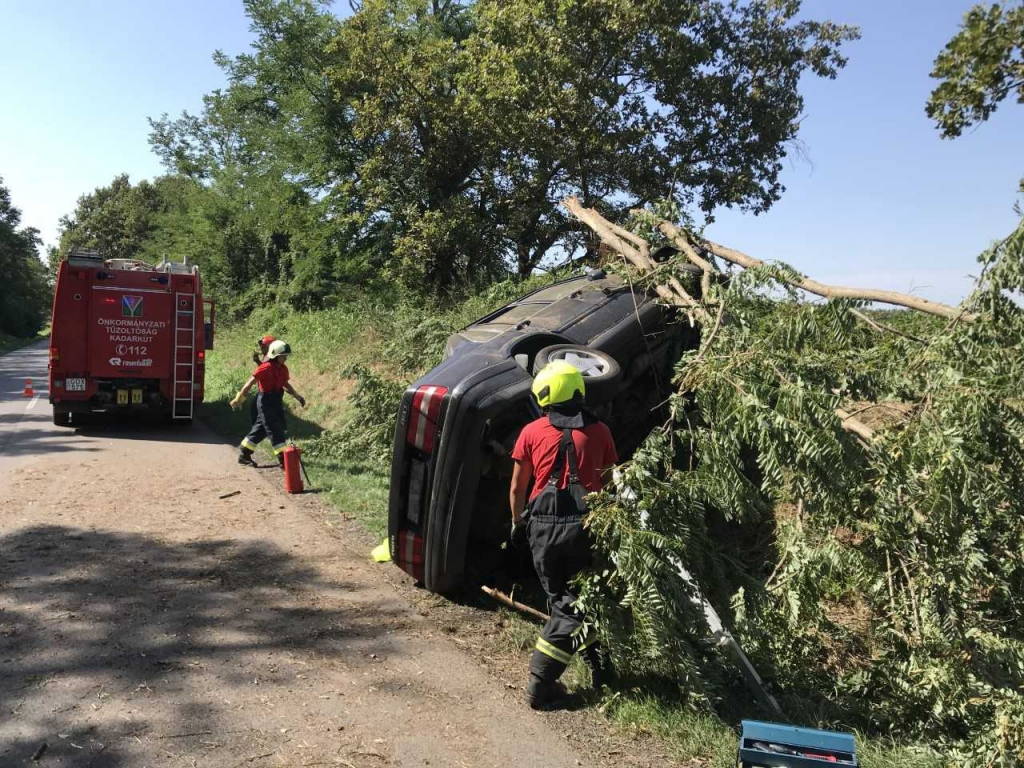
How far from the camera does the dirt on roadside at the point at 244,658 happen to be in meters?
3.70

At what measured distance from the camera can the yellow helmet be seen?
4285mm

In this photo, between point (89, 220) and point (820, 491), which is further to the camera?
point (89, 220)

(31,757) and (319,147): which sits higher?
(319,147)

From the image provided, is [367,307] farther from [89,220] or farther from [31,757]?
[89,220]

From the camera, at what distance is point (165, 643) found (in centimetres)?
470

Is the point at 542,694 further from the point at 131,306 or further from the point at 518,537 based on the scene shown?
the point at 131,306

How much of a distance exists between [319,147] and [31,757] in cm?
2271

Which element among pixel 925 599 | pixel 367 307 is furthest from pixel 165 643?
pixel 367 307

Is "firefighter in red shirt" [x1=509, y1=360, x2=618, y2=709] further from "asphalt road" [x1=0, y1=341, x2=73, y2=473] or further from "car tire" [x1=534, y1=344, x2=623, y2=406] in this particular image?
"asphalt road" [x1=0, y1=341, x2=73, y2=473]

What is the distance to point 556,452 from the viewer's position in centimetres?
426

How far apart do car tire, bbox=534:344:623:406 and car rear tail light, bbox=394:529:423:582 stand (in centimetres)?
142

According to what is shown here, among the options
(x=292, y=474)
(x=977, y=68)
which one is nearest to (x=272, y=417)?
(x=292, y=474)

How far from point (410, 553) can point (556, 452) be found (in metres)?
1.79

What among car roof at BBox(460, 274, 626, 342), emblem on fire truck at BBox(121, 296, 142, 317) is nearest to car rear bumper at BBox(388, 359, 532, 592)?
car roof at BBox(460, 274, 626, 342)
